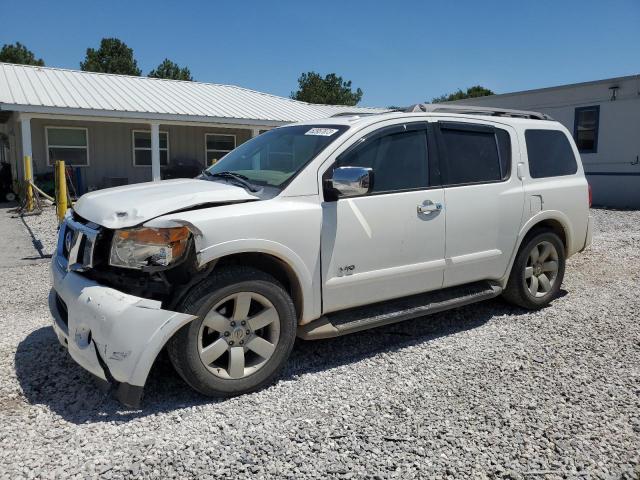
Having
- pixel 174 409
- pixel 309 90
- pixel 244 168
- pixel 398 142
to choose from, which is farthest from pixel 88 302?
pixel 309 90

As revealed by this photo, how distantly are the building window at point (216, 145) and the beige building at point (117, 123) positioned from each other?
4 centimetres

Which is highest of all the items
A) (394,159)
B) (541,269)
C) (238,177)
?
(394,159)

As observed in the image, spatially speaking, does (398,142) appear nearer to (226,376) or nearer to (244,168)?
(244,168)

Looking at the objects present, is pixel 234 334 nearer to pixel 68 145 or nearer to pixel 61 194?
pixel 61 194

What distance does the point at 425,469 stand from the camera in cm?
270

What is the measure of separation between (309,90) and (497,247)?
59.9 metres

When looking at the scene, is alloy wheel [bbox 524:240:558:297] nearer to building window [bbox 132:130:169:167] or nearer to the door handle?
the door handle

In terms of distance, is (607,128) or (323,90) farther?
(323,90)

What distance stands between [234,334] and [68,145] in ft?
53.2

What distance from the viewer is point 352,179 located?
3572mm

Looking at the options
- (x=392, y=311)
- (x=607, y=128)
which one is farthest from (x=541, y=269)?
(x=607, y=128)

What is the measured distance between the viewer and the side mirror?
3.57 meters

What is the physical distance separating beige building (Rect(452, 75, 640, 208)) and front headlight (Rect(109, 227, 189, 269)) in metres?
16.7

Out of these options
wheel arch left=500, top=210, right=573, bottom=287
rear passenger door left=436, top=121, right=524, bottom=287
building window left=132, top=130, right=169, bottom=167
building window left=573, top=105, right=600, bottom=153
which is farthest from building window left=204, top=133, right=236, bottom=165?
rear passenger door left=436, top=121, right=524, bottom=287
